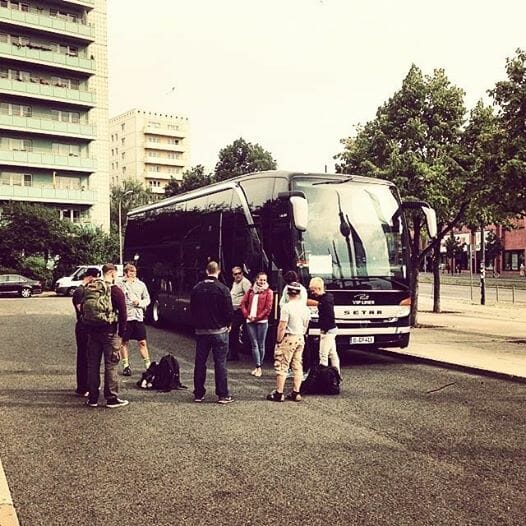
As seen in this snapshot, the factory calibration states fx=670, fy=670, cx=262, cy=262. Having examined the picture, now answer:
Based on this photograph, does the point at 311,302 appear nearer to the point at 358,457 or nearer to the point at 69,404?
the point at 69,404

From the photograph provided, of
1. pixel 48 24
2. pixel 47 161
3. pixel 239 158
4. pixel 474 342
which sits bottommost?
pixel 474 342

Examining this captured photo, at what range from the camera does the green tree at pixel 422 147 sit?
18.4 meters

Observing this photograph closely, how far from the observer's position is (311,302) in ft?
39.3

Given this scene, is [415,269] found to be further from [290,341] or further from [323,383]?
[290,341]

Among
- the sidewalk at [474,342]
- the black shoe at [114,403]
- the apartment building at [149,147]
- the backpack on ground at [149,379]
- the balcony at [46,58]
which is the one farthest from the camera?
the apartment building at [149,147]

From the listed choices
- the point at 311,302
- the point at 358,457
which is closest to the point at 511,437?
the point at 358,457

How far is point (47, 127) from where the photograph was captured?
185 feet

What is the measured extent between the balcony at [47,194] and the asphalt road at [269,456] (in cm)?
4732

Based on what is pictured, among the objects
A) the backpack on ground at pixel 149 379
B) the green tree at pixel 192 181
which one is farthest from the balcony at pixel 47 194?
the backpack on ground at pixel 149 379

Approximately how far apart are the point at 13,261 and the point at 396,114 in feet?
114

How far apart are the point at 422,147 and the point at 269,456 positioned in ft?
48.6

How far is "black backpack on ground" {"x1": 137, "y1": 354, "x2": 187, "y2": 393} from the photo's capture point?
1005 centimetres

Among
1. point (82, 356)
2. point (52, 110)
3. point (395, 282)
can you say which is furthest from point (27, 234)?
point (82, 356)

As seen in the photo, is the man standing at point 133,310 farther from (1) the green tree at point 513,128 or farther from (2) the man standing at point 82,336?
(1) the green tree at point 513,128
